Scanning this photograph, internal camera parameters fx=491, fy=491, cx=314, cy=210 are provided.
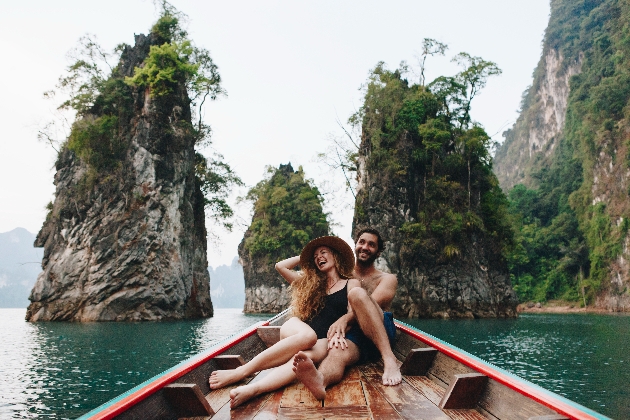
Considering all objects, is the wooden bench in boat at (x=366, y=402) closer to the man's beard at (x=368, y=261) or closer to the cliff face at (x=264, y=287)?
the man's beard at (x=368, y=261)

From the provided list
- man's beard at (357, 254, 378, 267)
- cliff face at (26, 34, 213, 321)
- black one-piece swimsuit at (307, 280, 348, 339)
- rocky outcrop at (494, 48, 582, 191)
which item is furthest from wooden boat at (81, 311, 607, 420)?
rocky outcrop at (494, 48, 582, 191)

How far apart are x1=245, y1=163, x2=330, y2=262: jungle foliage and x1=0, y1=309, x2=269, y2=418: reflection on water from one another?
26.9 metres

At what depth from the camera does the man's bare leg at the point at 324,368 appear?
2.56 metres

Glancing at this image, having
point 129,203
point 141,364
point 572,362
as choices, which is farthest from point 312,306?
point 129,203

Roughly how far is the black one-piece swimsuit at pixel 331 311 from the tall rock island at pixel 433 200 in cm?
2382

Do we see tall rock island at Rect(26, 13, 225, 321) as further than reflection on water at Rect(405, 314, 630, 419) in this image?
Yes

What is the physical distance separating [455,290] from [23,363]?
2233 centimetres

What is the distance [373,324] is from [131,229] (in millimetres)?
22479

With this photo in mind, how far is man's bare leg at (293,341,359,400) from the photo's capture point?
2564 mm

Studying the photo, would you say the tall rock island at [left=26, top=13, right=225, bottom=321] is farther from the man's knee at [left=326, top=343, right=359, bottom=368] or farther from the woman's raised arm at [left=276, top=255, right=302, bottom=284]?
the man's knee at [left=326, top=343, right=359, bottom=368]

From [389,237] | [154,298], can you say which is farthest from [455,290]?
[154,298]

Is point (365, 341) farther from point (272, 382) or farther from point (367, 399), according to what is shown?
point (272, 382)

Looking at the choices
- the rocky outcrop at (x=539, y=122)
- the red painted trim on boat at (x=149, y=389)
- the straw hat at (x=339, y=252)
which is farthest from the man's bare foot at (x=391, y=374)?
the rocky outcrop at (x=539, y=122)

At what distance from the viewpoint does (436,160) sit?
28859mm
